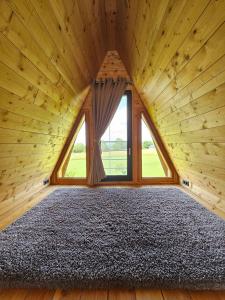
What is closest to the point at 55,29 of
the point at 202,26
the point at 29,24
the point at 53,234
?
the point at 29,24

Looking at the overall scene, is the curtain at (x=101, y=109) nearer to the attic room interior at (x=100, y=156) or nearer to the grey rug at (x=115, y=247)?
the attic room interior at (x=100, y=156)

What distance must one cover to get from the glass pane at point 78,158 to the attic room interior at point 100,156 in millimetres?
328

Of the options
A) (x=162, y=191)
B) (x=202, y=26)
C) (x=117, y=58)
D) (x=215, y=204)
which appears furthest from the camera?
(x=117, y=58)

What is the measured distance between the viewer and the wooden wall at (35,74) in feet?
3.62

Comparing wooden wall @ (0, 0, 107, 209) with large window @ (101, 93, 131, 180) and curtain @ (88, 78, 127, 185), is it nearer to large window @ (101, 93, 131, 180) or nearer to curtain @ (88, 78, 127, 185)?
curtain @ (88, 78, 127, 185)

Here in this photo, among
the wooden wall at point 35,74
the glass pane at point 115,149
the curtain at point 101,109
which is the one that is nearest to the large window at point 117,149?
the glass pane at point 115,149

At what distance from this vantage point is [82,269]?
113cm

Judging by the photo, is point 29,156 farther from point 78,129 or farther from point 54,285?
point 54,285

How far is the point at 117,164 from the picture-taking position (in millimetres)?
3318

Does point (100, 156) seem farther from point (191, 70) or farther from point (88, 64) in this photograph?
point (191, 70)

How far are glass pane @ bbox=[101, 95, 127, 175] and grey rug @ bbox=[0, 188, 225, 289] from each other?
1.09m

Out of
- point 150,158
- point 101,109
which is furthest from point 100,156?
point 150,158

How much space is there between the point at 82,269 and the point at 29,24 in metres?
1.68

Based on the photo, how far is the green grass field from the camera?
130 inches
